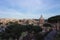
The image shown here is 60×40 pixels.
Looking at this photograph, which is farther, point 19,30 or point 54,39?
point 19,30

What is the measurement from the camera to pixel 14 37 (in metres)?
33.1

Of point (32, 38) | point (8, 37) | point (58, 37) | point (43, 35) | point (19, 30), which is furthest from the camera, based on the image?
point (19, 30)

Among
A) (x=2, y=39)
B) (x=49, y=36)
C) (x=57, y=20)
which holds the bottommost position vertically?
(x=2, y=39)

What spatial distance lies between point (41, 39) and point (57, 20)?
5475mm

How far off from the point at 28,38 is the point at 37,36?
2585 mm

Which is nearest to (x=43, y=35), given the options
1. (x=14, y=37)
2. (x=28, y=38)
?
(x=28, y=38)

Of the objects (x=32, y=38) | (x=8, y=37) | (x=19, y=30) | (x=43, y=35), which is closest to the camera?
(x=43, y=35)

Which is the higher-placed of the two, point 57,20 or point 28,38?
point 57,20

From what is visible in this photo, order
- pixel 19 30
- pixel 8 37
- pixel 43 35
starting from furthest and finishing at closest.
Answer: pixel 19 30 < pixel 8 37 < pixel 43 35

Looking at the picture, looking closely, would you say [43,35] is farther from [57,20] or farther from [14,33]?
[14,33]

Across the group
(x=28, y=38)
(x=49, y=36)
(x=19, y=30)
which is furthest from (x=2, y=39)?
(x=49, y=36)

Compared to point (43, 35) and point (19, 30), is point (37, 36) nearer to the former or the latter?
point (43, 35)

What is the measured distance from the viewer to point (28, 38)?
1046 inches

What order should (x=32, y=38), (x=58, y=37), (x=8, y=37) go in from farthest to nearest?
(x=8, y=37)
(x=32, y=38)
(x=58, y=37)
